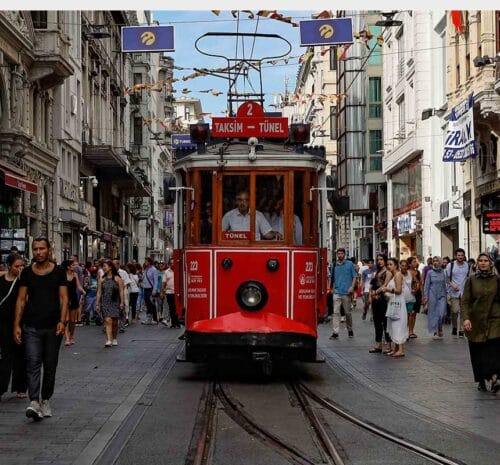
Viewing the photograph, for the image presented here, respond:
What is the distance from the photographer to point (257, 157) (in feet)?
44.4

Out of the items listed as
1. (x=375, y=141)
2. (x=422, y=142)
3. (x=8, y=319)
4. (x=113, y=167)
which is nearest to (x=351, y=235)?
(x=375, y=141)

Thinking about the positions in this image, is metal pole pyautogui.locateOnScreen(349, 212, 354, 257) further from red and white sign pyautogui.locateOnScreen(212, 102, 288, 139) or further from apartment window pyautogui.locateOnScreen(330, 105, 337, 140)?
red and white sign pyautogui.locateOnScreen(212, 102, 288, 139)

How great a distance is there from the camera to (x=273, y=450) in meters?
8.54

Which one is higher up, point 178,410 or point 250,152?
point 250,152

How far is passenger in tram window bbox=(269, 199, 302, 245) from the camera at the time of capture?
13516mm

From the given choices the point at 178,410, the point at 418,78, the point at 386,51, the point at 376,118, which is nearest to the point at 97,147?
the point at 418,78

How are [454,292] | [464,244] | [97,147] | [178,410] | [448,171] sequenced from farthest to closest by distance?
[97,147], [448,171], [464,244], [454,292], [178,410]

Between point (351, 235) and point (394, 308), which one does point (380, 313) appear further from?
point (351, 235)

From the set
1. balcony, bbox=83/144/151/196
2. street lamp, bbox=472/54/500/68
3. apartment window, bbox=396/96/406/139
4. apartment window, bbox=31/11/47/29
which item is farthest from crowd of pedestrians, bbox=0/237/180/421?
apartment window, bbox=396/96/406/139

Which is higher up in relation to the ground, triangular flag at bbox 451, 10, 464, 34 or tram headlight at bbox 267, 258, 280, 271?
triangular flag at bbox 451, 10, 464, 34

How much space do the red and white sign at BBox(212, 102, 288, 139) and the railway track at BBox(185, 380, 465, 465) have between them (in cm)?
338

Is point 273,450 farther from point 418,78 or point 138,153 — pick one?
point 138,153

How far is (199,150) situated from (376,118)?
4837 cm

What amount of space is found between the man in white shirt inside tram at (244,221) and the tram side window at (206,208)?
0.20 metres
